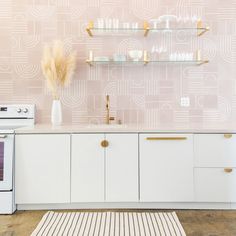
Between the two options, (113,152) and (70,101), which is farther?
(70,101)

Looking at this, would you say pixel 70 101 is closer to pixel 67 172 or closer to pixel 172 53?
pixel 67 172

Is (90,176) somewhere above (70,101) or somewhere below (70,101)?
below

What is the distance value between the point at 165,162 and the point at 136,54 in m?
1.18

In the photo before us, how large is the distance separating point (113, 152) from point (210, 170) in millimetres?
866

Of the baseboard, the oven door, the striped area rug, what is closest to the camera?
the striped area rug

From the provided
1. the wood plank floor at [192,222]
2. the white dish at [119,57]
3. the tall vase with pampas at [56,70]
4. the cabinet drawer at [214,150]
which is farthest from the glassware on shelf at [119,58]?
the wood plank floor at [192,222]

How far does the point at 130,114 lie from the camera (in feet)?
9.74

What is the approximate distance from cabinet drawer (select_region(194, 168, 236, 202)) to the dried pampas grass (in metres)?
1.58

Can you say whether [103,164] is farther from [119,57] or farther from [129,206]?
[119,57]

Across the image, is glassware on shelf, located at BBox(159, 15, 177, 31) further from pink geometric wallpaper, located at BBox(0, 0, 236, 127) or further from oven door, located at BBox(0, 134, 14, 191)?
oven door, located at BBox(0, 134, 14, 191)

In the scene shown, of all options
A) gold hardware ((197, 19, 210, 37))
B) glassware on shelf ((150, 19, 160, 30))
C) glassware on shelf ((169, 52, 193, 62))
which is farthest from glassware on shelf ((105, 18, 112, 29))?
gold hardware ((197, 19, 210, 37))

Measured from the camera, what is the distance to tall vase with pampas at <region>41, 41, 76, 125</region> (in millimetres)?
2734

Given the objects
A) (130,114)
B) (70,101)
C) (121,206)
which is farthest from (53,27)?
(121,206)

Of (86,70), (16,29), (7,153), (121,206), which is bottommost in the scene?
(121,206)
